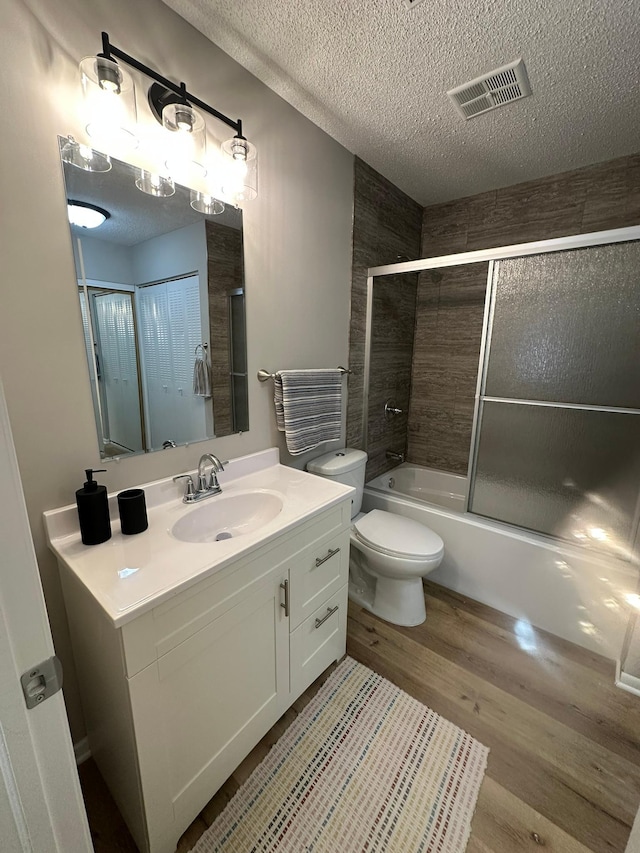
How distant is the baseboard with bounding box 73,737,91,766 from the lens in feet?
3.92

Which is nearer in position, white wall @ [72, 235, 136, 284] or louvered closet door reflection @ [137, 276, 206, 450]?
white wall @ [72, 235, 136, 284]

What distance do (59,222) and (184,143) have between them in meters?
0.52

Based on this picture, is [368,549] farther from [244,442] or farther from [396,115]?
[396,115]

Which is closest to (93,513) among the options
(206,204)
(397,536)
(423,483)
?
(206,204)

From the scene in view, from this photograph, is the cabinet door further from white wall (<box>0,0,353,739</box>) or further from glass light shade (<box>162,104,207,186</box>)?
glass light shade (<box>162,104,207,186</box>)

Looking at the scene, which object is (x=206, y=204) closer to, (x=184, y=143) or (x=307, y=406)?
(x=184, y=143)

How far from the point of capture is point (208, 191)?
1.30 meters

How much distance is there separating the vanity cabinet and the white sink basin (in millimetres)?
226

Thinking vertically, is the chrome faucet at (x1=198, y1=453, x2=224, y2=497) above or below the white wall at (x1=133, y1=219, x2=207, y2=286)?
below

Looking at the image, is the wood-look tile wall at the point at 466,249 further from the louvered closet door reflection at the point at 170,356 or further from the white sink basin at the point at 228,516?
the louvered closet door reflection at the point at 170,356

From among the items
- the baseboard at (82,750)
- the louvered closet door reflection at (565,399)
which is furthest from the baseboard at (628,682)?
the baseboard at (82,750)

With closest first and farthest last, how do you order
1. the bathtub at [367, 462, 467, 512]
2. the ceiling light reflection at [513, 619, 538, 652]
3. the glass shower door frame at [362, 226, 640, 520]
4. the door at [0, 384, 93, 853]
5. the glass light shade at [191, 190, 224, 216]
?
the door at [0, 384, 93, 853]
the glass light shade at [191, 190, 224, 216]
the glass shower door frame at [362, 226, 640, 520]
the ceiling light reflection at [513, 619, 538, 652]
the bathtub at [367, 462, 467, 512]

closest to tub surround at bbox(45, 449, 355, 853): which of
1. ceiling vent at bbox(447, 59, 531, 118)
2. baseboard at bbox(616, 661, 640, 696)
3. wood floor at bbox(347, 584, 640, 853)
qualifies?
wood floor at bbox(347, 584, 640, 853)

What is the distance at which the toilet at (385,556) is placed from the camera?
Result: 171cm
